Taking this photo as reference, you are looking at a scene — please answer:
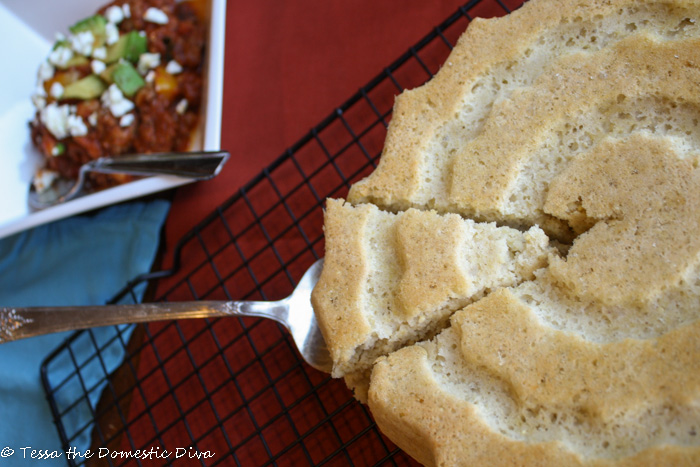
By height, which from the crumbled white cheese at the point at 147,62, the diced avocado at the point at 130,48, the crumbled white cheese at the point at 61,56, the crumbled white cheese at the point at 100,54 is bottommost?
the crumbled white cheese at the point at 147,62

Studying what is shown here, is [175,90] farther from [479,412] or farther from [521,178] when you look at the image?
[479,412]

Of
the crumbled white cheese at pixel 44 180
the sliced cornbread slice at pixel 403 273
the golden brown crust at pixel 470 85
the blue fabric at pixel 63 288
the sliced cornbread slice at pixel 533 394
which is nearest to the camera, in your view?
the sliced cornbread slice at pixel 533 394

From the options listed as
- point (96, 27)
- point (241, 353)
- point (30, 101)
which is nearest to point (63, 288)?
point (241, 353)

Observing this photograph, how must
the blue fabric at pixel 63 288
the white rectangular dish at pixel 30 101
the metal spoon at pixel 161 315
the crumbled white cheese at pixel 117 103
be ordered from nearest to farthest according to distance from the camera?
the metal spoon at pixel 161 315 → the blue fabric at pixel 63 288 → the white rectangular dish at pixel 30 101 → the crumbled white cheese at pixel 117 103

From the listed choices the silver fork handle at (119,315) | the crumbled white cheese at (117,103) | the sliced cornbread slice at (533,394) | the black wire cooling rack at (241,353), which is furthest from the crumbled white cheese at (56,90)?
the sliced cornbread slice at (533,394)

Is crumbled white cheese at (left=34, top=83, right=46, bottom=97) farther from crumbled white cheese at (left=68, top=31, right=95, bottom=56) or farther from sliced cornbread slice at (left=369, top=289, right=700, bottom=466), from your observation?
sliced cornbread slice at (left=369, top=289, right=700, bottom=466)

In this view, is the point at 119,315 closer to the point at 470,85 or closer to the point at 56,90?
the point at 470,85

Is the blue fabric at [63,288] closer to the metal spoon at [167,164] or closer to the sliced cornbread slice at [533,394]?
the metal spoon at [167,164]
